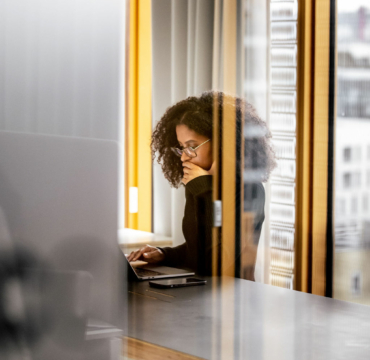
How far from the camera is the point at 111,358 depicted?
2.81ft

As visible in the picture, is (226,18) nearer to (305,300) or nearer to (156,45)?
(156,45)

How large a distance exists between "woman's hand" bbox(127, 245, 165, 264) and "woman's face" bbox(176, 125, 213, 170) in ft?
0.62

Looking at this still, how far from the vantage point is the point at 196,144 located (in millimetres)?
826

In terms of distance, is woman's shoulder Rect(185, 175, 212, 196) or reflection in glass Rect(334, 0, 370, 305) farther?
woman's shoulder Rect(185, 175, 212, 196)

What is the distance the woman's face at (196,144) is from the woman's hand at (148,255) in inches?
7.4

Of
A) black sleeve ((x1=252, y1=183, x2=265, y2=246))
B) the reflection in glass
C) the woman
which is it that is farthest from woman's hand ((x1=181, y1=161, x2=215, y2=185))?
the reflection in glass

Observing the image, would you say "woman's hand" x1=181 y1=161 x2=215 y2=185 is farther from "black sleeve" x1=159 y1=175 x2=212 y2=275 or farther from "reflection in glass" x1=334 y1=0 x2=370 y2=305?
"reflection in glass" x1=334 y1=0 x2=370 y2=305

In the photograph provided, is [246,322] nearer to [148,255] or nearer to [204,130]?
[148,255]

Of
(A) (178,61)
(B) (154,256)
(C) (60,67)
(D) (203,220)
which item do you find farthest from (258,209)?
(C) (60,67)

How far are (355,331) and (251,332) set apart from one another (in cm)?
17

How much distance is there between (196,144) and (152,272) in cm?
27

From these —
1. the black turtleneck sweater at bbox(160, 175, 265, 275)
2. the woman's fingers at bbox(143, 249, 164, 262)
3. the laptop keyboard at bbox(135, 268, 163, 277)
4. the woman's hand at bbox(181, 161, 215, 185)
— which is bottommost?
the laptop keyboard at bbox(135, 268, 163, 277)

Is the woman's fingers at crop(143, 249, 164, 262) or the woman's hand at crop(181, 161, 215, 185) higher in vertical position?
the woman's hand at crop(181, 161, 215, 185)

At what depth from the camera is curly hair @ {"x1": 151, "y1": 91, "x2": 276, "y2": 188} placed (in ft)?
2.46
